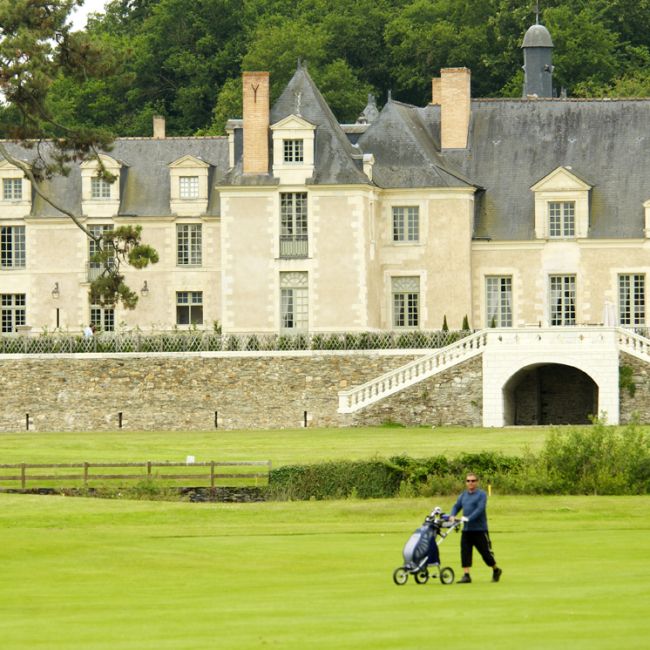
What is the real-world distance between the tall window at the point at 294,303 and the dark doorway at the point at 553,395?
6.45 m

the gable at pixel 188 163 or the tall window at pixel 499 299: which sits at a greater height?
the gable at pixel 188 163

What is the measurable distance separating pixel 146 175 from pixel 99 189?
62.1 inches

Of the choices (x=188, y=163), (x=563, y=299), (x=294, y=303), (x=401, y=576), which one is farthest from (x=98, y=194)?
(x=401, y=576)

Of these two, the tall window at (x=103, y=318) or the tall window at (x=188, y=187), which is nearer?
the tall window at (x=103, y=318)

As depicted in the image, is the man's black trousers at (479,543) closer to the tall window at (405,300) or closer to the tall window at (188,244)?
the tall window at (405,300)

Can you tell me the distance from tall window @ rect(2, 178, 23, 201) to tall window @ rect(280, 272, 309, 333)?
9271mm

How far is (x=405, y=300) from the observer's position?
56.9 m

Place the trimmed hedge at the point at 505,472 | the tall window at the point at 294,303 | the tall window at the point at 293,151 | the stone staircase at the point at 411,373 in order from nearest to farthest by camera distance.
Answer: the trimmed hedge at the point at 505,472
the stone staircase at the point at 411,373
the tall window at the point at 294,303
the tall window at the point at 293,151

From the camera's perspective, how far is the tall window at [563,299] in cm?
5647

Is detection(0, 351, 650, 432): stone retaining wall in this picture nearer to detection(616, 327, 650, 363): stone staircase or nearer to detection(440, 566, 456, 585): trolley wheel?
detection(616, 327, 650, 363): stone staircase

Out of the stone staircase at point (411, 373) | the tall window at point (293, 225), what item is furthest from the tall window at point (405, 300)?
the stone staircase at point (411, 373)

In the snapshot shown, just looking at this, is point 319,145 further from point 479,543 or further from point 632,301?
point 479,543

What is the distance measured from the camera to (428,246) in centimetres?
5678

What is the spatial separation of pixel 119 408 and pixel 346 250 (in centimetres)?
769
